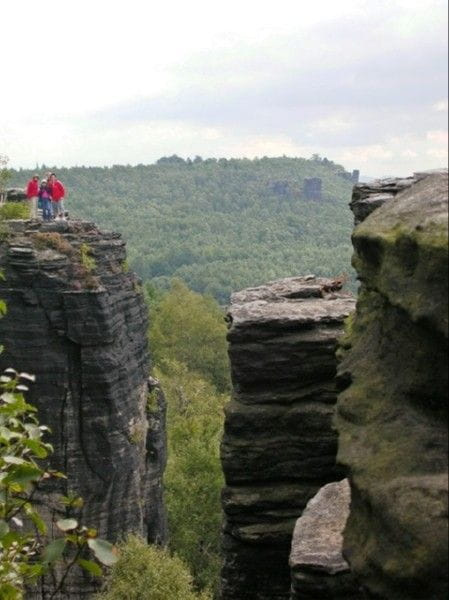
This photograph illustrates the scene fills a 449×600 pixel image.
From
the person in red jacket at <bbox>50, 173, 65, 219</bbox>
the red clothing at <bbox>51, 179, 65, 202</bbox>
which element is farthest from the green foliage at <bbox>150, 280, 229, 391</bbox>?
the red clothing at <bbox>51, 179, 65, 202</bbox>

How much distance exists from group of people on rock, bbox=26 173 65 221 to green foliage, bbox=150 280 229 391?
50320 mm

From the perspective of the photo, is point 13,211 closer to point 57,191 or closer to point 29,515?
point 57,191

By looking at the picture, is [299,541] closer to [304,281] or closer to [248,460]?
[248,460]

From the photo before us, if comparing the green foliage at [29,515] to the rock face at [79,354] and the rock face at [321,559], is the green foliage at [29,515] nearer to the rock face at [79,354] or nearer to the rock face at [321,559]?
the rock face at [321,559]

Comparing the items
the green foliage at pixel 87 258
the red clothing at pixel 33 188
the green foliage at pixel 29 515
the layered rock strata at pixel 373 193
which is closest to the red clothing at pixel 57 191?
the red clothing at pixel 33 188

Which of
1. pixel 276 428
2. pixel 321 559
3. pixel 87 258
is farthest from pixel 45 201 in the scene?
pixel 321 559

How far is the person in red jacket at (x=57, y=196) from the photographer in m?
38.1

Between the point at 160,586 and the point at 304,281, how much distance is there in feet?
59.4

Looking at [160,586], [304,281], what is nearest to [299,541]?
[304,281]

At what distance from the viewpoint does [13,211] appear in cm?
3959

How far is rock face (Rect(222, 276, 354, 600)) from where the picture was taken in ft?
60.3

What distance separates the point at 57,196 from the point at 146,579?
48.2 ft

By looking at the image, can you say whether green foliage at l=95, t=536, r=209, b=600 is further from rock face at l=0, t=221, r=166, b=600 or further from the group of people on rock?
the group of people on rock

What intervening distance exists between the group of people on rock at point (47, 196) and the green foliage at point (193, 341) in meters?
50.3
